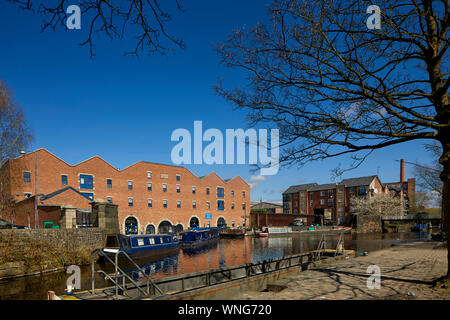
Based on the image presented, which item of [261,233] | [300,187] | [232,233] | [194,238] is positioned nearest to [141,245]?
[194,238]

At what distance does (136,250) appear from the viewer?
88.8 feet

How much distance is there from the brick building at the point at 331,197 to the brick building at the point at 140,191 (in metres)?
25.1

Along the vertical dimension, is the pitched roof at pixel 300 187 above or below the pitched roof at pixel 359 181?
below

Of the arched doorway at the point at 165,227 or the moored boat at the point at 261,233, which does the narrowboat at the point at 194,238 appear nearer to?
the arched doorway at the point at 165,227

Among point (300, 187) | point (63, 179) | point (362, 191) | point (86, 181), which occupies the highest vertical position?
point (63, 179)

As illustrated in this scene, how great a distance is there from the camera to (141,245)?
28281 mm

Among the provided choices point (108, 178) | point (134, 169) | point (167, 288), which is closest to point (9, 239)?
point (167, 288)

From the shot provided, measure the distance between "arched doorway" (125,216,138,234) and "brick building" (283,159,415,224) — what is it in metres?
44.9

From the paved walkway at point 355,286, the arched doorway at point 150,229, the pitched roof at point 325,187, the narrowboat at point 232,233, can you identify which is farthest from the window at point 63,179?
the pitched roof at point 325,187

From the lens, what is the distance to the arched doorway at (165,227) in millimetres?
54369

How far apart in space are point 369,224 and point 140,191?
54.4m

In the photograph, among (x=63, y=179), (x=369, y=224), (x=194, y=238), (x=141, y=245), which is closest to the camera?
(x=141, y=245)

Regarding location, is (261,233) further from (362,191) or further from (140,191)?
(362,191)
